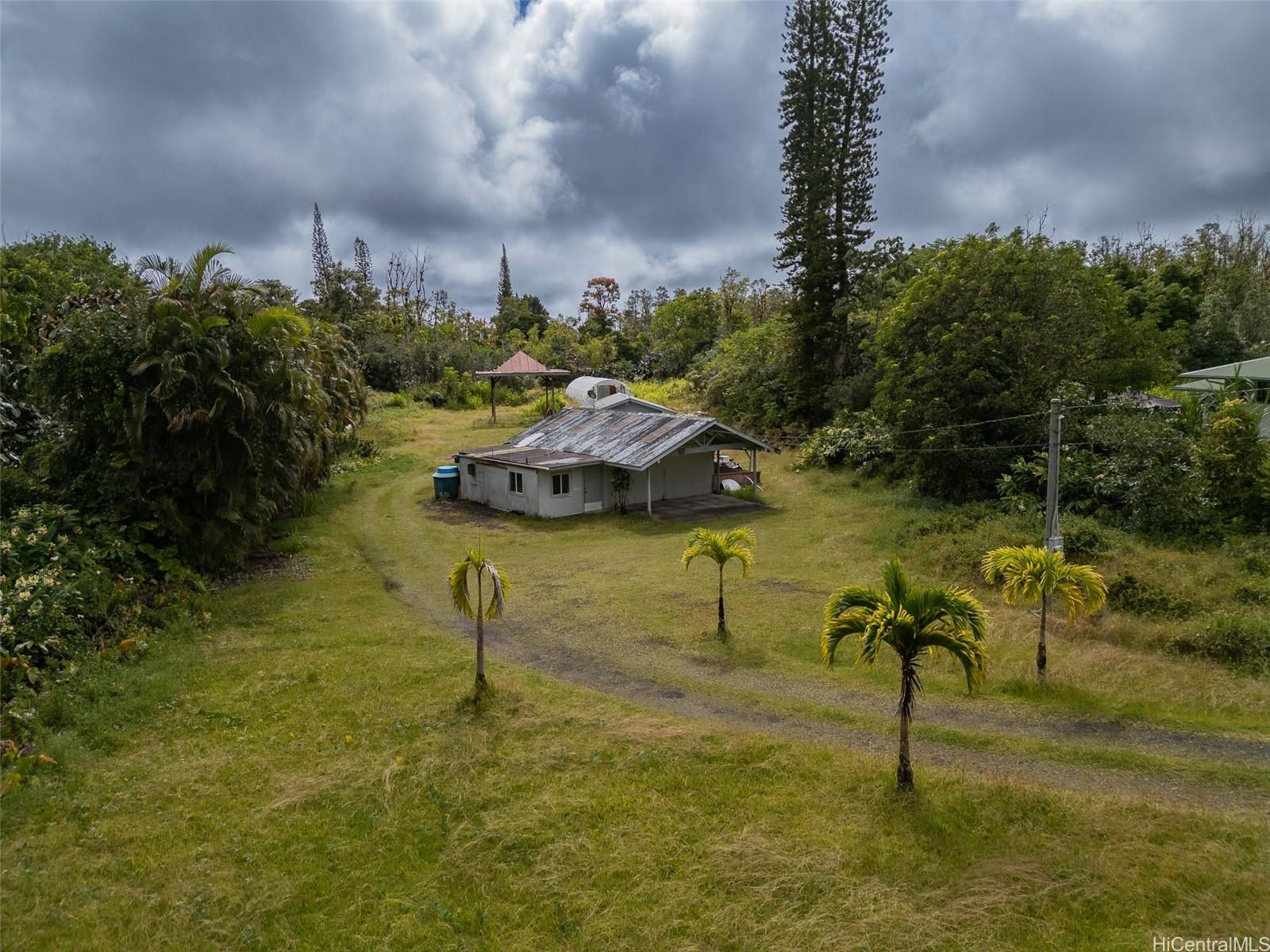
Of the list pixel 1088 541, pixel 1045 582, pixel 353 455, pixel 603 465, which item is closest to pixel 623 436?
pixel 603 465

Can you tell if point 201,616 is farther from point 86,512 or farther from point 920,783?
point 920,783

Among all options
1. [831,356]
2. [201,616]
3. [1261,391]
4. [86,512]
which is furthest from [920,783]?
[831,356]

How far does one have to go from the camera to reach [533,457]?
28422mm

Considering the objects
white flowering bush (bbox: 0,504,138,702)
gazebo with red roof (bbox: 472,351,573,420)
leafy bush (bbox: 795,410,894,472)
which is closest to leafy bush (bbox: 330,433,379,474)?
gazebo with red roof (bbox: 472,351,573,420)

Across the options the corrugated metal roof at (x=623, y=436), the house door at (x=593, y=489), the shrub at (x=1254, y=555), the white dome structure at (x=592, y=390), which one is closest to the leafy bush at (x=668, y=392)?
the white dome structure at (x=592, y=390)

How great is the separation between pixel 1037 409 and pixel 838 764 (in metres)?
19.3

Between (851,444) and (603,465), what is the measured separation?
1209 centimetres

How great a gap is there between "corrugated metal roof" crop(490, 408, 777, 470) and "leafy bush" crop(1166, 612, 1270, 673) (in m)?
16.3

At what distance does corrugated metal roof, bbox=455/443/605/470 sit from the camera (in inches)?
1053

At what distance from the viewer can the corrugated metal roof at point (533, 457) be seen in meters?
26.7

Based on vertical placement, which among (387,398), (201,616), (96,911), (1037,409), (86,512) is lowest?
(96,911)

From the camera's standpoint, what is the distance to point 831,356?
4269 centimetres

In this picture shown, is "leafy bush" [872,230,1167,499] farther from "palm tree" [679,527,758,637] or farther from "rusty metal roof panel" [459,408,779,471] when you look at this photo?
"palm tree" [679,527,758,637]

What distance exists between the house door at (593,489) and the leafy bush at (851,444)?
449 inches
